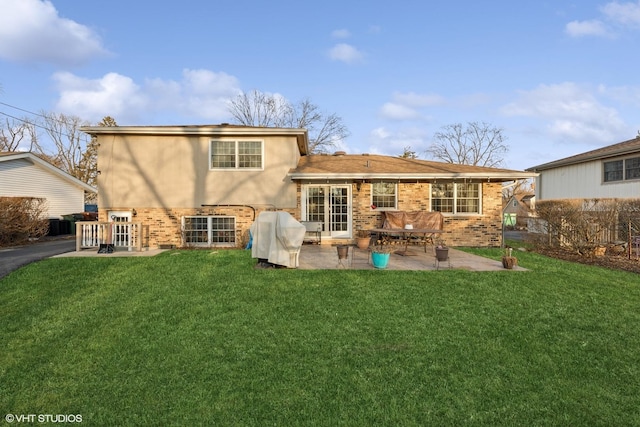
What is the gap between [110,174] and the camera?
39.7 ft

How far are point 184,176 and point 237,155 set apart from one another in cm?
203

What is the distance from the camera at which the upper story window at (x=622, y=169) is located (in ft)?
49.4

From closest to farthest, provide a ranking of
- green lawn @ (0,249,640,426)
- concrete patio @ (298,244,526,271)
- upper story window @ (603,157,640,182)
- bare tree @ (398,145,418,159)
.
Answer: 1. green lawn @ (0,249,640,426)
2. concrete patio @ (298,244,526,271)
3. upper story window @ (603,157,640,182)
4. bare tree @ (398,145,418,159)

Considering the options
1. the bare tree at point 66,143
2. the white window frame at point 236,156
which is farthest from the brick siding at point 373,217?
the bare tree at point 66,143

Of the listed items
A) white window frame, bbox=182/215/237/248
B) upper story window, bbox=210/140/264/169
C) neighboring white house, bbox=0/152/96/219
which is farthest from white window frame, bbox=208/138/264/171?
neighboring white house, bbox=0/152/96/219

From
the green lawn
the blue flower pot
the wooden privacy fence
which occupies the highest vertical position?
the wooden privacy fence

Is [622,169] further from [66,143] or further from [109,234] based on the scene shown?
[66,143]

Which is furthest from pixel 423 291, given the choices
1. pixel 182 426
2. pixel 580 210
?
pixel 580 210

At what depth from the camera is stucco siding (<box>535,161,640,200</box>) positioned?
15.4m

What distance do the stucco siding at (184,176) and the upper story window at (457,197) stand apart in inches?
211

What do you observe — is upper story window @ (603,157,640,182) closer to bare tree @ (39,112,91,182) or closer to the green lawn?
the green lawn

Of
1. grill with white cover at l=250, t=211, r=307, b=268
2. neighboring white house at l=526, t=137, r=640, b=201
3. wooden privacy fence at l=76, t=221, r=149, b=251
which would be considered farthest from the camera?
neighboring white house at l=526, t=137, r=640, b=201

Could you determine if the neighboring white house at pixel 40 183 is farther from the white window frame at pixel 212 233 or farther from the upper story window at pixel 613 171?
the upper story window at pixel 613 171

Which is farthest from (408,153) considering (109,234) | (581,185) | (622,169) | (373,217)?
(109,234)
